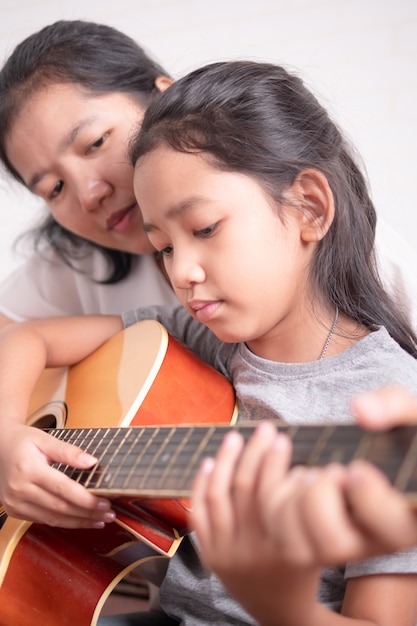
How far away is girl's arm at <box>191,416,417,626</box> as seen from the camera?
550 millimetres

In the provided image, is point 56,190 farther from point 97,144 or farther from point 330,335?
point 330,335

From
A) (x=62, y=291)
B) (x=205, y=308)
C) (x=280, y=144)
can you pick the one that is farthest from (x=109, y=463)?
(x=62, y=291)

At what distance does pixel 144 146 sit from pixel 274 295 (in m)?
0.28

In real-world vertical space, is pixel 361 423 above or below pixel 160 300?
above

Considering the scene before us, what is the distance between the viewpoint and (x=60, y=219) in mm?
1457

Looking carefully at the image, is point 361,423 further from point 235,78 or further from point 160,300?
point 160,300

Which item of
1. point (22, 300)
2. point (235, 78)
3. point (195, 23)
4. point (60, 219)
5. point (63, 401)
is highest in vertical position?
point (235, 78)

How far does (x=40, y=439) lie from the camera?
948mm

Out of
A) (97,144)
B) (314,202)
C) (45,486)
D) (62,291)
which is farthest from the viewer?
(62,291)

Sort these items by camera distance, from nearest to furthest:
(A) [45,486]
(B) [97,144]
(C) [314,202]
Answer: (A) [45,486] → (C) [314,202] → (B) [97,144]

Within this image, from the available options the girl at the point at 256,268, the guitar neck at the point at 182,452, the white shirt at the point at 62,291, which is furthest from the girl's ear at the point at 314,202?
the white shirt at the point at 62,291

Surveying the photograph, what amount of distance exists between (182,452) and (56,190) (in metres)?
0.83

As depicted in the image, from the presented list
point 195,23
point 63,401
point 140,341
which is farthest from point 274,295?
point 195,23

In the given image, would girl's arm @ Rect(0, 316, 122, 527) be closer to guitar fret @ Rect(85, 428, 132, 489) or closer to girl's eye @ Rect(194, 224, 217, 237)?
guitar fret @ Rect(85, 428, 132, 489)
